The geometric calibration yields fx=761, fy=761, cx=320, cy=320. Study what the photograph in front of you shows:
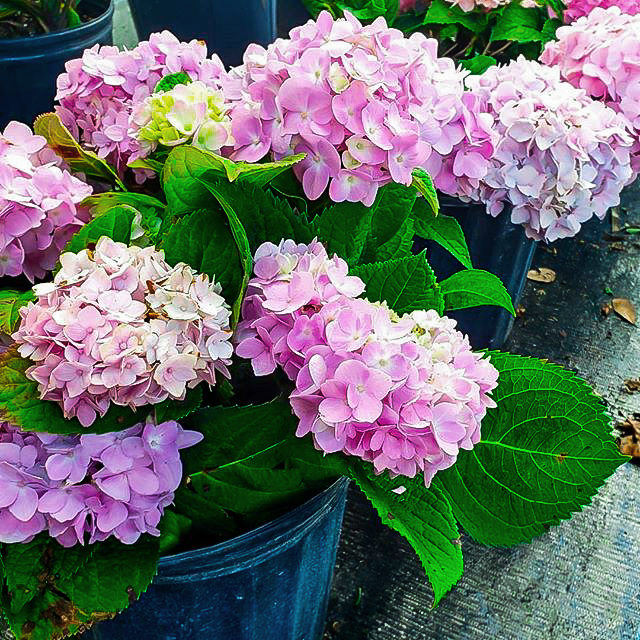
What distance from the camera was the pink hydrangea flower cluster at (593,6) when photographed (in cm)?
138

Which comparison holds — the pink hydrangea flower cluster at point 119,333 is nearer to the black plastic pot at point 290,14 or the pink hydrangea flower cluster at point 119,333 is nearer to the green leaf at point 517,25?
the green leaf at point 517,25

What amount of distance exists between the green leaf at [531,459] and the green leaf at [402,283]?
0.11m

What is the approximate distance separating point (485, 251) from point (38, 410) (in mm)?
933

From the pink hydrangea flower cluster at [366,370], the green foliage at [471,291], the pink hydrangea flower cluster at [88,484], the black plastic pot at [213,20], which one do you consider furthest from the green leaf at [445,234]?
the black plastic pot at [213,20]

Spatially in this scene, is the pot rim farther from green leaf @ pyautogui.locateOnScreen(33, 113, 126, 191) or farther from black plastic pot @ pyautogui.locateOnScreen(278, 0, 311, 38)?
black plastic pot @ pyautogui.locateOnScreen(278, 0, 311, 38)

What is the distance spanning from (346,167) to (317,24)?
14cm

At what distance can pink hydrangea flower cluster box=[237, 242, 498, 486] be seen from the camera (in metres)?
0.51

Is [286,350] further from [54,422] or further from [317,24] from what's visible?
[317,24]

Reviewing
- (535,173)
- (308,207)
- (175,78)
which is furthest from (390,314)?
(535,173)

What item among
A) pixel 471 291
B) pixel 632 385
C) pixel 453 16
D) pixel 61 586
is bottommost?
pixel 632 385

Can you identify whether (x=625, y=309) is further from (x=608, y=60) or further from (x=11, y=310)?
(x=11, y=310)

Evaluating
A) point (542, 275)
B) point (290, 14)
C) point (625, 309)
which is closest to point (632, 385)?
point (625, 309)

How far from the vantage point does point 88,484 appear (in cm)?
55

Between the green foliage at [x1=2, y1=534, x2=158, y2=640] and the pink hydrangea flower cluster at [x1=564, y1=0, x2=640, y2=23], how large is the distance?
1.29 meters
